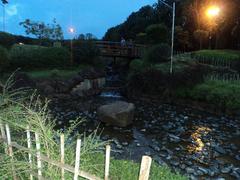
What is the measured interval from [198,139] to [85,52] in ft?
47.0

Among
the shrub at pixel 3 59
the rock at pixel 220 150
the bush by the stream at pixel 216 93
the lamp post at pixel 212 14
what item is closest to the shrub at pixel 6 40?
the shrub at pixel 3 59

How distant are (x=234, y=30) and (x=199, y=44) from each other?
531 cm

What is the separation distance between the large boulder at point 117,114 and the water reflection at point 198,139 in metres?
2.78

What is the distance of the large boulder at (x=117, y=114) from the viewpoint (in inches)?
511

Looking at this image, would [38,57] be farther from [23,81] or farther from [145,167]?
[145,167]

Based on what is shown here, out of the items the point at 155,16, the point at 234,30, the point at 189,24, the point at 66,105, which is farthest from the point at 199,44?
the point at 66,105

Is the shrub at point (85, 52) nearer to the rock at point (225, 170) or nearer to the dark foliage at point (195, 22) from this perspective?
the dark foliage at point (195, 22)

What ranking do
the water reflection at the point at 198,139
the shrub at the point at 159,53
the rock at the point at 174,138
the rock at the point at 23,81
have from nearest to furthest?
the water reflection at the point at 198,139, the rock at the point at 174,138, the rock at the point at 23,81, the shrub at the point at 159,53

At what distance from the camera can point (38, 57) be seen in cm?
2245

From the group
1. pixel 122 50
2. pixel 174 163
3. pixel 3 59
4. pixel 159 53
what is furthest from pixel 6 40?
pixel 174 163

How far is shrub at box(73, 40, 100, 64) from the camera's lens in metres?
23.9

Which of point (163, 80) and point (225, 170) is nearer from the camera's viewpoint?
point (225, 170)

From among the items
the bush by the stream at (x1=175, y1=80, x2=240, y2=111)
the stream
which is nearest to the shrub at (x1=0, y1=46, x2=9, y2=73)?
the stream

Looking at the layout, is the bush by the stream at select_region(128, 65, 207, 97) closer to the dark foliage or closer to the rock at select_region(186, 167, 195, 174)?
the dark foliage
